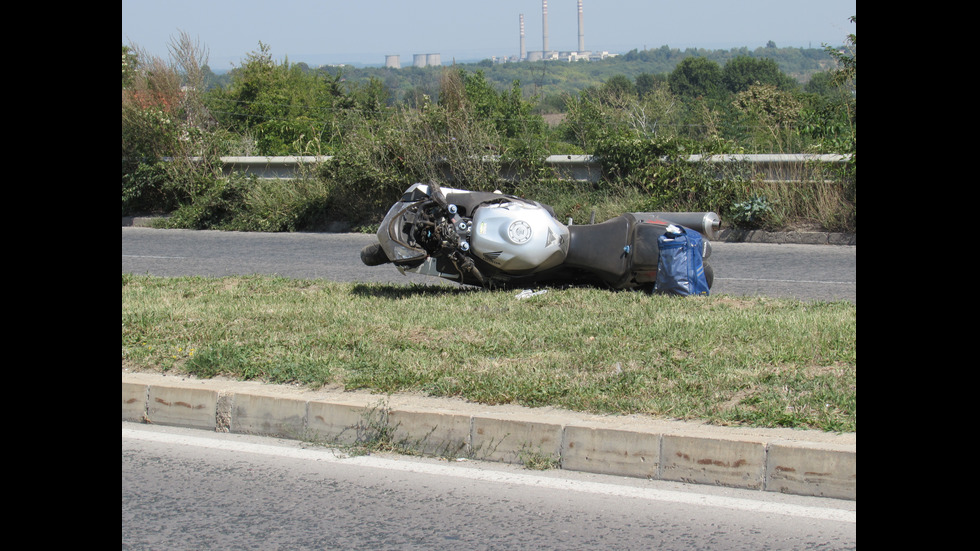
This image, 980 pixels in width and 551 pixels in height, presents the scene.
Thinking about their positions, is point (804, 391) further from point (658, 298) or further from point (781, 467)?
point (658, 298)

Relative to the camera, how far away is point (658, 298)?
7129 mm

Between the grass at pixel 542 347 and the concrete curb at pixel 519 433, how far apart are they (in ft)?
0.56

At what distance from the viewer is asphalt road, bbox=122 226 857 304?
901 cm

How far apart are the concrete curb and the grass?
0.56 ft

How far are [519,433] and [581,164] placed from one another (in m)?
10.1

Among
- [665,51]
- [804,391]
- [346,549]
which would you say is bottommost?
[346,549]

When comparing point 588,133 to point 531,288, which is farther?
point 588,133

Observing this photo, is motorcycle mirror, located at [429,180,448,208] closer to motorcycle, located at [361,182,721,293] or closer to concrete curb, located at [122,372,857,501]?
motorcycle, located at [361,182,721,293]

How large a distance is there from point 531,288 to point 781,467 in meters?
3.86

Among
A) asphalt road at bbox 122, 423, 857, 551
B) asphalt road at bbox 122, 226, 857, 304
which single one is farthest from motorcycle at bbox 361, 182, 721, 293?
asphalt road at bbox 122, 423, 857, 551

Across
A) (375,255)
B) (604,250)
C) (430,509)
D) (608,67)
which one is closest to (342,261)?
(375,255)

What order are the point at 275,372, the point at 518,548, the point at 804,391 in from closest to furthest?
the point at 518,548
the point at 804,391
the point at 275,372

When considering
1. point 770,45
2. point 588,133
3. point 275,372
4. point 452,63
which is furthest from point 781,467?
point 770,45

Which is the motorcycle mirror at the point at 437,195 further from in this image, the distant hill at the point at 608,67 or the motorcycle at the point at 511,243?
the distant hill at the point at 608,67
